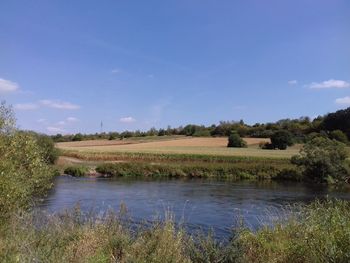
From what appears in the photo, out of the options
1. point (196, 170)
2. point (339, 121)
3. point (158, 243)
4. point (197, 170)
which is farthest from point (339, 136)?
point (158, 243)

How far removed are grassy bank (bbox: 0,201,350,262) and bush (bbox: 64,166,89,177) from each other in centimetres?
4624

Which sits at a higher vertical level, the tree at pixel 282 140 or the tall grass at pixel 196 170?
the tree at pixel 282 140

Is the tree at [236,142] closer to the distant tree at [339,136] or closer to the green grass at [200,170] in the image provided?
the distant tree at [339,136]

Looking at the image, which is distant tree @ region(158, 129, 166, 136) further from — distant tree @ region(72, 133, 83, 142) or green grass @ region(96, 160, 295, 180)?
green grass @ region(96, 160, 295, 180)

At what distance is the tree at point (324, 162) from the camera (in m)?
60.7

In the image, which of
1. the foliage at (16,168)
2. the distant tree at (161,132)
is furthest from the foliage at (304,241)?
the distant tree at (161,132)

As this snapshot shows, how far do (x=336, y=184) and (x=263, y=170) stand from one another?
10.0 metres

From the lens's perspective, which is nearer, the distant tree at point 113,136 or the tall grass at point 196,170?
the tall grass at point 196,170

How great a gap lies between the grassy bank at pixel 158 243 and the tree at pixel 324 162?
50125 millimetres

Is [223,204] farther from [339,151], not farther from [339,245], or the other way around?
[339,151]

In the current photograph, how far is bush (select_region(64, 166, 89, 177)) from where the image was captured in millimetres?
58234

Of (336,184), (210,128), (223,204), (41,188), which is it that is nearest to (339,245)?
(41,188)

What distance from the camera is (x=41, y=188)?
16.9 m

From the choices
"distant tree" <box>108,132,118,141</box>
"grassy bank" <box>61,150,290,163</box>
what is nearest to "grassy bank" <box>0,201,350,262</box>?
"grassy bank" <box>61,150,290,163</box>
